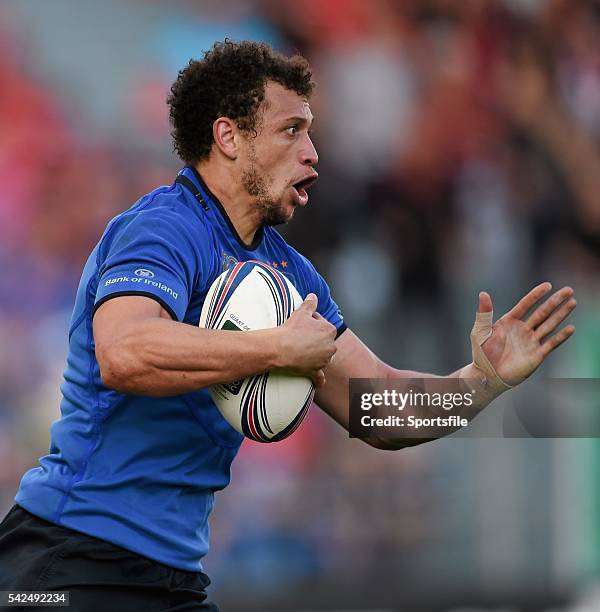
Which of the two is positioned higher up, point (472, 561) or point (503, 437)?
point (503, 437)

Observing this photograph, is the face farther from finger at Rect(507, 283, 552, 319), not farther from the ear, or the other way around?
finger at Rect(507, 283, 552, 319)

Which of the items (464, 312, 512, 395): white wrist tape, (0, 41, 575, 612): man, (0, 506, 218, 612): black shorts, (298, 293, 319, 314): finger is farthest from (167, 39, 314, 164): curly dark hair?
(0, 506, 218, 612): black shorts

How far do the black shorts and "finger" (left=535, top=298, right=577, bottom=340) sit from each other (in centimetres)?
157

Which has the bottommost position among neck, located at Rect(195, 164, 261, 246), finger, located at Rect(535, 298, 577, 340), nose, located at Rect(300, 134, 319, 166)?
finger, located at Rect(535, 298, 577, 340)

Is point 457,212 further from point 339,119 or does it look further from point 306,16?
point 306,16

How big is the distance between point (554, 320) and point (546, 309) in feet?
0.16

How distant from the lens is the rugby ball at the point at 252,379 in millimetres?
3430

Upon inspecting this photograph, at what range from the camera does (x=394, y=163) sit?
28.0 ft

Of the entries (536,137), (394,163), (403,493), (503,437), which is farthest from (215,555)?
(536,137)

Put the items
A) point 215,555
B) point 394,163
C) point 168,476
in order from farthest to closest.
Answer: point 394,163 < point 215,555 < point 168,476

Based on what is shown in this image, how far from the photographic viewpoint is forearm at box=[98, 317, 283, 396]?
307cm

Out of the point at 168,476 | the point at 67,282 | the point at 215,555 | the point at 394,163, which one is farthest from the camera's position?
the point at 394,163

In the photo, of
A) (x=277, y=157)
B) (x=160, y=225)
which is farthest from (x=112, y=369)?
(x=277, y=157)

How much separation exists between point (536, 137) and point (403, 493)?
119 inches
